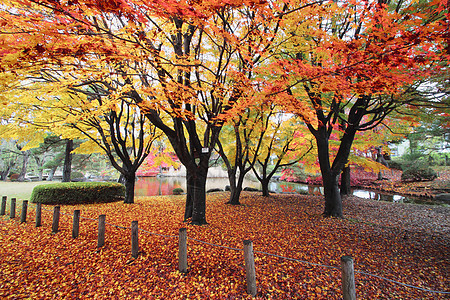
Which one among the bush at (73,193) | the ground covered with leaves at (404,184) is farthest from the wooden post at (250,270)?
the ground covered with leaves at (404,184)

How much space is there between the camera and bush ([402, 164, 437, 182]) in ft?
56.9

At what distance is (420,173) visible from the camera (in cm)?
1755

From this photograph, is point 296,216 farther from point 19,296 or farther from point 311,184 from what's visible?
point 311,184

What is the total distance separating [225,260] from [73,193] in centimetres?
885

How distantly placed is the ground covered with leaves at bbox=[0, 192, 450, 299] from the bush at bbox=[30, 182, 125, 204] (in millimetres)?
2302

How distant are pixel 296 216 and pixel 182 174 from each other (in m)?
31.7

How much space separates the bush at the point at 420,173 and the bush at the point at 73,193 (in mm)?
23827

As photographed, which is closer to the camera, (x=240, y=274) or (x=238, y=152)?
(x=240, y=274)

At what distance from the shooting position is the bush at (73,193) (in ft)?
29.0

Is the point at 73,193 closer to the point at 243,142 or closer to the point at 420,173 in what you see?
the point at 243,142

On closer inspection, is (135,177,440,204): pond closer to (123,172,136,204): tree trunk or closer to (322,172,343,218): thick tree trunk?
(123,172,136,204): tree trunk

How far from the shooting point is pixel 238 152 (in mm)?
9555

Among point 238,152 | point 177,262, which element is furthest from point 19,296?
point 238,152

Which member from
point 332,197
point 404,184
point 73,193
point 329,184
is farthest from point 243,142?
point 404,184
